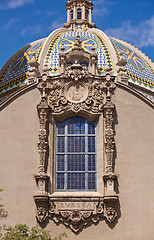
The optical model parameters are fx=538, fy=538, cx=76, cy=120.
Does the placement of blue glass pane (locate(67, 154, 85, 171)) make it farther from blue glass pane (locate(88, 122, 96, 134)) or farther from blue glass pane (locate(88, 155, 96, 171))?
blue glass pane (locate(88, 122, 96, 134))

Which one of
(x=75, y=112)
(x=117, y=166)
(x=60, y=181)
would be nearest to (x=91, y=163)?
(x=117, y=166)

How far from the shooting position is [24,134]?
24281 millimetres

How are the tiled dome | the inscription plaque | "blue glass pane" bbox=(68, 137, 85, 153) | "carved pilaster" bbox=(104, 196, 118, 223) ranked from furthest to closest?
the tiled dome, "blue glass pane" bbox=(68, 137, 85, 153), the inscription plaque, "carved pilaster" bbox=(104, 196, 118, 223)

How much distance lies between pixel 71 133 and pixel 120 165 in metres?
2.72

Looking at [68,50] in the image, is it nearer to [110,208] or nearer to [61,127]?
[61,127]

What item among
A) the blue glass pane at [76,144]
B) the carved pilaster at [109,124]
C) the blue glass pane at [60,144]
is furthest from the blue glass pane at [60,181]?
the carved pilaster at [109,124]

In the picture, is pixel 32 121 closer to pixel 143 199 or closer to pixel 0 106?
pixel 0 106

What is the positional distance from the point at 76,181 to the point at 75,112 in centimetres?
317

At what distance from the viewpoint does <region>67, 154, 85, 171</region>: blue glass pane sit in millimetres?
24000

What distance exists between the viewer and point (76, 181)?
2377 centimetres

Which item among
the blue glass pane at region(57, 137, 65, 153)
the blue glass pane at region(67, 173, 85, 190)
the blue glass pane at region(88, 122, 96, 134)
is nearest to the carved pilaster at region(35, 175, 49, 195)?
the blue glass pane at region(67, 173, 85, 190)

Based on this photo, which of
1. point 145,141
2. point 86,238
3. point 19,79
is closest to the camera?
point 86,238

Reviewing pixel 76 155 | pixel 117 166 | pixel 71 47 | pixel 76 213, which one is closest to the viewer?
pixel 76 213

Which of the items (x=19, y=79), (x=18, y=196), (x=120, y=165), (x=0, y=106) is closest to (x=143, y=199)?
(x=120, y=165)
